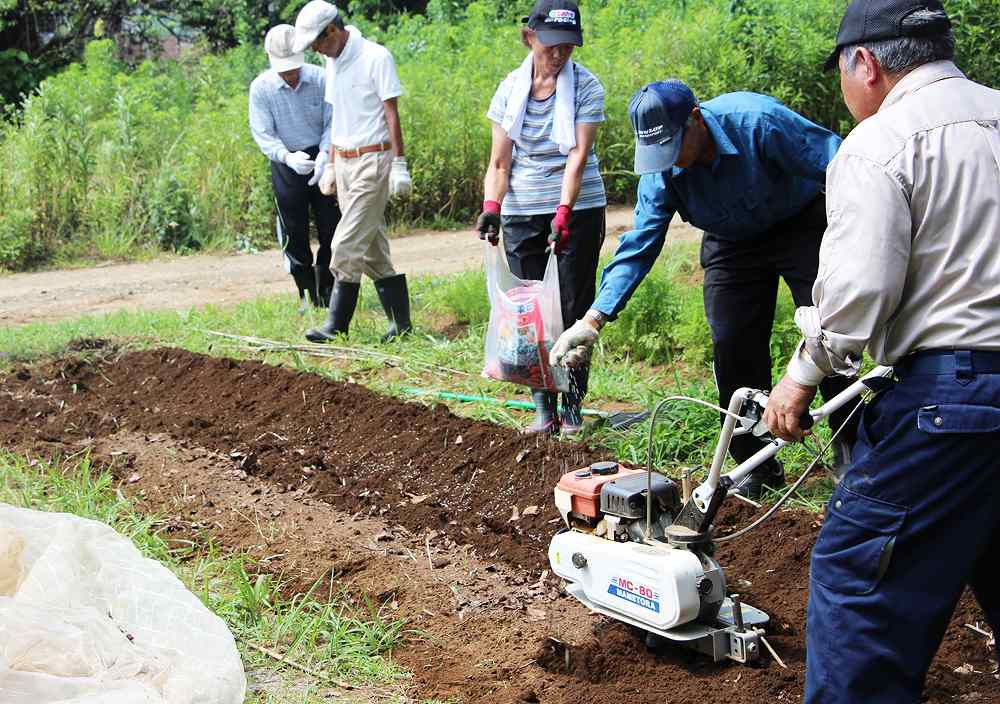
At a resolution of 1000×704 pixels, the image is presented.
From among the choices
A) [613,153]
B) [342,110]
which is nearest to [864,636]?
[342,110]

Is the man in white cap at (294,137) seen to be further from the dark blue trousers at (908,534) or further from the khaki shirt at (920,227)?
the dark blue trousers at (908,534)

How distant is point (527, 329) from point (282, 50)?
3.60m

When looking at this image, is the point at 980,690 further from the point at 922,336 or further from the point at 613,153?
the point at 613,153

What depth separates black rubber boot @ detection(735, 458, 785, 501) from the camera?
4.81 metres

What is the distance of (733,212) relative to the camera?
4312 millimetres

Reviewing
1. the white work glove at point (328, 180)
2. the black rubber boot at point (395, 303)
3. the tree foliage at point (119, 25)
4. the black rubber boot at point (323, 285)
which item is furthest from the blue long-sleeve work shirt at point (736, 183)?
the tree foliage at point (119, 25)

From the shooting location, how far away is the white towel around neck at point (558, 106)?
5461 millimetres

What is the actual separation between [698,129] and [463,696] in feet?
6.95

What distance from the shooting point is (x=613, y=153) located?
13.3m

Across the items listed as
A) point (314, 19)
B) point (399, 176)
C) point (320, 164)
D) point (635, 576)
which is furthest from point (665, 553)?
point (320, 164)

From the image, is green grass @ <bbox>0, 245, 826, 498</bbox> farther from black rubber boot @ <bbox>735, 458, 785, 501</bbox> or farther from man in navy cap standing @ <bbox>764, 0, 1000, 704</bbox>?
man in navy cap standing @ <bbox>764, 0, 1000, 704</bbox>

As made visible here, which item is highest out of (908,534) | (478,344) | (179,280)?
(908,534)

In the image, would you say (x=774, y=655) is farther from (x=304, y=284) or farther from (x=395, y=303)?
(x=304, y=284)

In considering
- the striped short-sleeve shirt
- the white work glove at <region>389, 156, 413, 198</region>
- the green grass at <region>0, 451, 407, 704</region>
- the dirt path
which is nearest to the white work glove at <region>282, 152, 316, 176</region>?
the white work glove at <region>389, 156, 413, 198</region>
